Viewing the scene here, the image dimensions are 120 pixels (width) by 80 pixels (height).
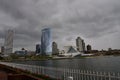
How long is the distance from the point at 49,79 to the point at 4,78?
5.39 metres

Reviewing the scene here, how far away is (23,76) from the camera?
7762mm

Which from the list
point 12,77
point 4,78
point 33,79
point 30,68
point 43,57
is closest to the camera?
point 4,78

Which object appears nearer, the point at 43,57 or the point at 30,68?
the point at 30,68

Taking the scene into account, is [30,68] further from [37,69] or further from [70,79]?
[70,79]

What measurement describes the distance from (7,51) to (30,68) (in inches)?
6086

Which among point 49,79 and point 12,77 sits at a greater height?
point 12,77

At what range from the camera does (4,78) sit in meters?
6.18

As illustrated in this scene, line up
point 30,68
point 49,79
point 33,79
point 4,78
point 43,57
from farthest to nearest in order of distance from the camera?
1. point 43,57
2. point 30,68
3. point 49,79
4. point 33,79
5. point 4,78

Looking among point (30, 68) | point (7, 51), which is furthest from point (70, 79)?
point (7, 51)

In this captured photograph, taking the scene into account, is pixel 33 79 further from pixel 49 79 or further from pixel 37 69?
pixel 37 69

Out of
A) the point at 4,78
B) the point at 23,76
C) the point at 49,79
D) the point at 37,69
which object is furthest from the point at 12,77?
the point at 37,69

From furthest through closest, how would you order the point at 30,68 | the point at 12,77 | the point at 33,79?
the point at 30,68, the point at 12,77, the point at 33,79

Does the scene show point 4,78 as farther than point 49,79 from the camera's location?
No

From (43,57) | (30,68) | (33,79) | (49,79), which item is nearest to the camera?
(33,79)
